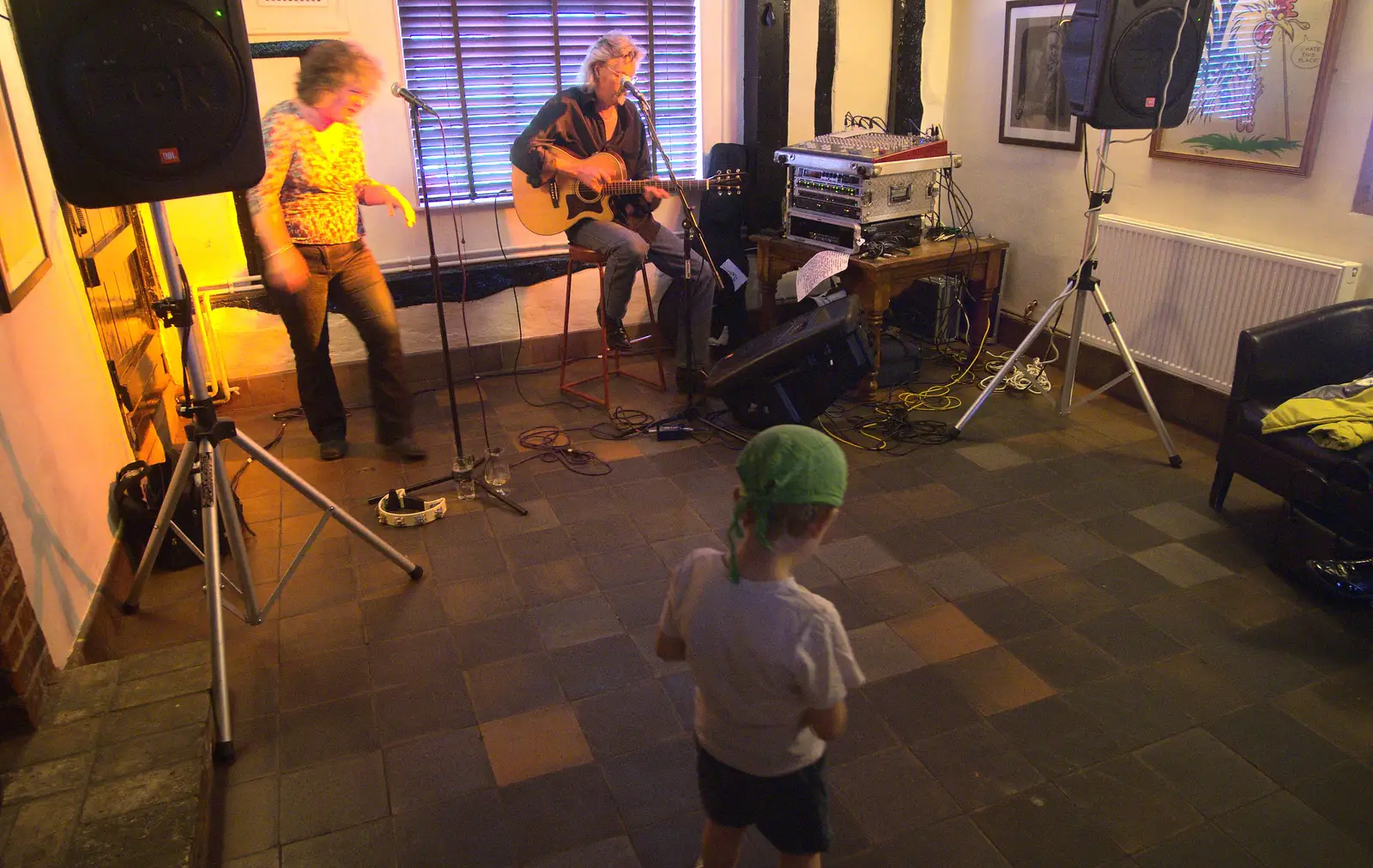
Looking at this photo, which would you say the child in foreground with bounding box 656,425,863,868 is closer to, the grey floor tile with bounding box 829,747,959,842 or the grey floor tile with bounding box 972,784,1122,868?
the grey floor tile with bounding box 829,747,959,842

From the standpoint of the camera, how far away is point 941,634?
8.45 ft

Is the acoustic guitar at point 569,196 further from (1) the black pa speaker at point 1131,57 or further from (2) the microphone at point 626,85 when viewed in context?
(1) the black pa speaker at point 1131,57

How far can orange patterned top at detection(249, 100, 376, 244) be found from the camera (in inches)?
129

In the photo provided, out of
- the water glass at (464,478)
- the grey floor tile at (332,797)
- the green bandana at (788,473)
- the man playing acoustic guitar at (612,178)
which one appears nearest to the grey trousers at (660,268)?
the man playing acoustic guitar at (612,178)

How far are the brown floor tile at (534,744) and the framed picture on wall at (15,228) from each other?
5.42 feet

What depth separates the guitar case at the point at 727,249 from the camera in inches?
182

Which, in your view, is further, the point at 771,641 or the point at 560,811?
the point at 560,811

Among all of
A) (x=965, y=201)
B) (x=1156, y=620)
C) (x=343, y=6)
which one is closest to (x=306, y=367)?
(x=343, y=6)

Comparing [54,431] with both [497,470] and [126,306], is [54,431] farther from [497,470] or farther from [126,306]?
[497,470]

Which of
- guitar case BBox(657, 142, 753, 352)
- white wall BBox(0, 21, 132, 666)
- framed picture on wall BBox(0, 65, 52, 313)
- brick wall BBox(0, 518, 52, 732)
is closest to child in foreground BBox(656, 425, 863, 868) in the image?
brick wall BBox(0, 518, 52, 732)

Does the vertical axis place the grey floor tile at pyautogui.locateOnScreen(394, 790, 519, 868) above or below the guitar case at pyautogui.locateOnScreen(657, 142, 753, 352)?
below

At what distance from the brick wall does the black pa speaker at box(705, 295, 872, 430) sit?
2.32 meters

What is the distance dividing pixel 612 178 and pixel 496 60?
89cm

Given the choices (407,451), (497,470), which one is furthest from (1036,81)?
(407,451)
